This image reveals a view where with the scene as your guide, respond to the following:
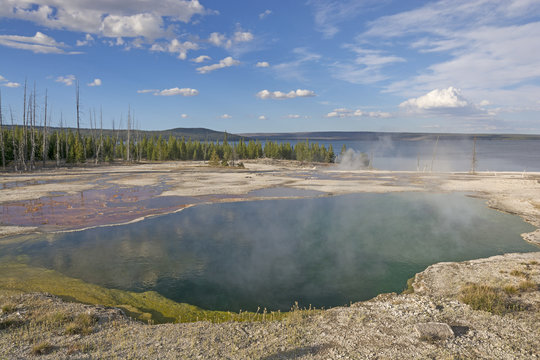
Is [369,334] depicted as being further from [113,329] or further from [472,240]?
[472,240]

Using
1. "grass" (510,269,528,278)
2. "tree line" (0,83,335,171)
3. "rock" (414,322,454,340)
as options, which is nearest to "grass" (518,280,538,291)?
"grass" (510,269,528,278)

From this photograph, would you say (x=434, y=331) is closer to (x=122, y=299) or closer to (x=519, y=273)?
(x=519, y=273)

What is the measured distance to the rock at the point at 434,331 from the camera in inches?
410

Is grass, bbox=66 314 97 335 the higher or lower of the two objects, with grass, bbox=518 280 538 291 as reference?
lower

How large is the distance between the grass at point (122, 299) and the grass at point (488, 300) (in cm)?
788

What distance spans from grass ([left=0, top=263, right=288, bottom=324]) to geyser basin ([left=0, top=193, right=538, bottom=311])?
0.69m

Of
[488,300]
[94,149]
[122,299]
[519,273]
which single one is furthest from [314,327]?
[94,149]

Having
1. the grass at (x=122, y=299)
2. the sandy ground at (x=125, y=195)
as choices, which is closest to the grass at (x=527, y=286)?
the grass at (x=122, y=299)

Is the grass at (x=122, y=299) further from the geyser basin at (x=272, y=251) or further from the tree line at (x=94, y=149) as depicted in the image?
the tree line at (x=94, y=149)

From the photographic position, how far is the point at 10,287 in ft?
49.2

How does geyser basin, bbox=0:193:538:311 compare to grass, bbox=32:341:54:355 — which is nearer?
grass, bbox=32:341:54:355

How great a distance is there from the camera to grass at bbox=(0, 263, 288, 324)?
13483mm

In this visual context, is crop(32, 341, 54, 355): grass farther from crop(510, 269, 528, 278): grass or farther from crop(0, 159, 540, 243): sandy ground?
crop(510, 269, 528, 278): grass

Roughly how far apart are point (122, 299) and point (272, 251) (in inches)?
408
